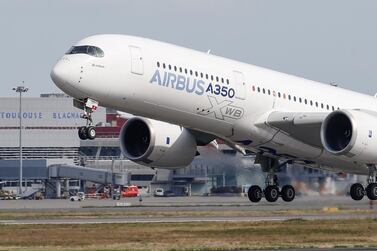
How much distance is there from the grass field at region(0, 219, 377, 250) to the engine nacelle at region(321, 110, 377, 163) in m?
3.83

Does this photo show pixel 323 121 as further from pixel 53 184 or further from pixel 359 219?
pixel 53 184

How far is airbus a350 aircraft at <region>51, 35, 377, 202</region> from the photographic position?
48562mm

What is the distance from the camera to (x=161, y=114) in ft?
168

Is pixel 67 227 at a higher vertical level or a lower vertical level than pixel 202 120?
lower

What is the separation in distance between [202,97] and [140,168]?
9971 cm

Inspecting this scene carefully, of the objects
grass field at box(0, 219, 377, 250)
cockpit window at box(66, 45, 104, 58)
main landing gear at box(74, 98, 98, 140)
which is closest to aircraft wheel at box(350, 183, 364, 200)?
grass field at box(0, 219, 377, 250)

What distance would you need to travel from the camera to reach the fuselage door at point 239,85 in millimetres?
53438

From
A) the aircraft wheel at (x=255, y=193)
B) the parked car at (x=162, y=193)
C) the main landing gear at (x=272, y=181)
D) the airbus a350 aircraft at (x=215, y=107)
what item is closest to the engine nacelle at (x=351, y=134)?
the airbus a350 aircraft at (x=215, y=107)

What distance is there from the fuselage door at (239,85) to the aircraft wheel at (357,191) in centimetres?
1076

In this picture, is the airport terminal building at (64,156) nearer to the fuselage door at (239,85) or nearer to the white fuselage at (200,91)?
the white fuselage at (200,91)

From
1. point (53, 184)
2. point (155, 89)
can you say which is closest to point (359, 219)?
point (155, 89)

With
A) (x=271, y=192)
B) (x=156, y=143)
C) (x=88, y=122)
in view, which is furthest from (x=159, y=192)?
(x=88, y=122)

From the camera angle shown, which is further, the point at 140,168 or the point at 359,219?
the point at 140,168

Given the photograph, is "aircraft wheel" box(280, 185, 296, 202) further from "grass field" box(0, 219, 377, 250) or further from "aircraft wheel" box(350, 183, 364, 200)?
"grass field" box(0, 219, 377, 250)
